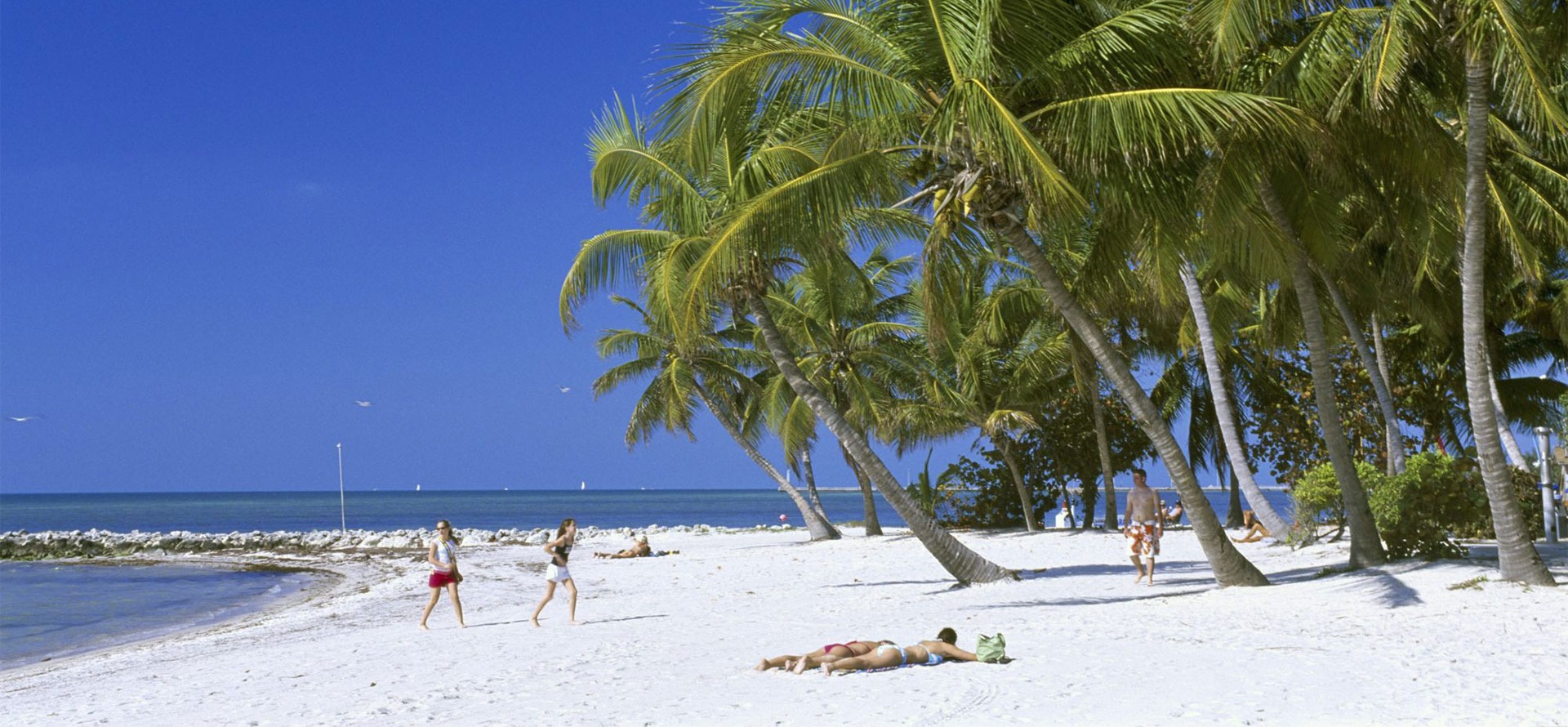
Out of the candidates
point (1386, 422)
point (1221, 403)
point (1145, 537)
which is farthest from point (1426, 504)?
point (1386, 422)

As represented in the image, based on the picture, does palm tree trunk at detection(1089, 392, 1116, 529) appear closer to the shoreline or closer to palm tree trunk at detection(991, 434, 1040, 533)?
palm tree trunk at detection(991, 434, 1040, 533)

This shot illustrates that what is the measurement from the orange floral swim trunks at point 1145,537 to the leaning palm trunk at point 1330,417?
6.63 feet

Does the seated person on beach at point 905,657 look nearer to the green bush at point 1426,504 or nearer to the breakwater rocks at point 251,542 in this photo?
the green bush at point 1426,504

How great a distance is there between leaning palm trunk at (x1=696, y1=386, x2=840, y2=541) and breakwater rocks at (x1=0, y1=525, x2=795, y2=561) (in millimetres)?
7743

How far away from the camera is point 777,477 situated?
27.7 metres

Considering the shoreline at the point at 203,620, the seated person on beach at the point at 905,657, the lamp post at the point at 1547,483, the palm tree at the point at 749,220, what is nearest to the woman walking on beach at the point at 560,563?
the palm tree at the point at 749,220

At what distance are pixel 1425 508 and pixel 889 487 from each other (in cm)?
605

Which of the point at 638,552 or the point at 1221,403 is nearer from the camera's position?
the point at 1221,403

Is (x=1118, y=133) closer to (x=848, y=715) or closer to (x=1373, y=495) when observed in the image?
(x=848, y=715)

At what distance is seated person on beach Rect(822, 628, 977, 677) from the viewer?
8227mm

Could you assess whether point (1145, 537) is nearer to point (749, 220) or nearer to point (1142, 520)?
point (1142, 520)

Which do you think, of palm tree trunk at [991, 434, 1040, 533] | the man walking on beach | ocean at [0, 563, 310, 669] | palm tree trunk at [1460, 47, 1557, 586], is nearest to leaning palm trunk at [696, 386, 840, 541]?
palm tree trunk at [991, 434, 1040, 533]

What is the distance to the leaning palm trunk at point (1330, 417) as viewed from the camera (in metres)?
12.2

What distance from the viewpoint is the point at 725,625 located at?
11.8 metres
